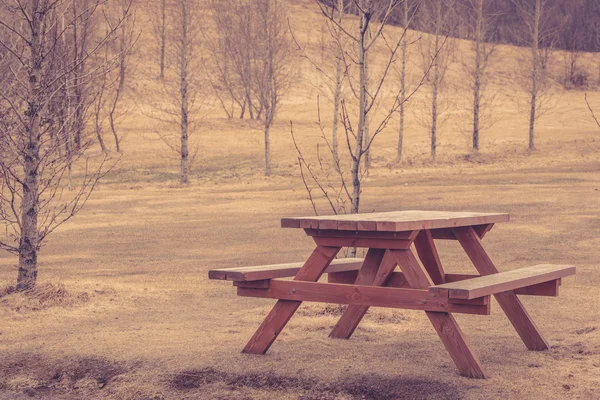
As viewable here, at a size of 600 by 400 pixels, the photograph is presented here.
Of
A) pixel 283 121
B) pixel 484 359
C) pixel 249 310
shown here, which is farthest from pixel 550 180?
pixel 283 121

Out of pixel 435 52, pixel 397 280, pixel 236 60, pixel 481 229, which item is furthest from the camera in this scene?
pixel 236 60

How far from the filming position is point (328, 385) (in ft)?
18.9

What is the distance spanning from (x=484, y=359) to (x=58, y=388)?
295 cm

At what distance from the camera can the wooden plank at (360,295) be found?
227 inches

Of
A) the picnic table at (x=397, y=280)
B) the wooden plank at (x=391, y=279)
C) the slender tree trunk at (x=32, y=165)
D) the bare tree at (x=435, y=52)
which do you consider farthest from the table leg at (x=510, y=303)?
the bare tree at (x=435, y=52)

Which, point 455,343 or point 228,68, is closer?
point 455,343

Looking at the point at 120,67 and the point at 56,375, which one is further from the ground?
the point at 120,67

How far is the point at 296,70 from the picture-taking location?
5844 cm

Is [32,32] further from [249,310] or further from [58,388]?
[58,388]

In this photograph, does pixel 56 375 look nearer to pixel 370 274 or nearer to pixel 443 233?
pixel 370 274

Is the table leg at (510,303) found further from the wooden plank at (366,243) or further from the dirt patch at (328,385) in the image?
the dirt patch at (328,385)

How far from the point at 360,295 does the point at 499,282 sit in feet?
3.04

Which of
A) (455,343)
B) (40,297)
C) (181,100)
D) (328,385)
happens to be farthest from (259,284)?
(181,100)

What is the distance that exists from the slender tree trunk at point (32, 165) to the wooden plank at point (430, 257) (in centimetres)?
408
